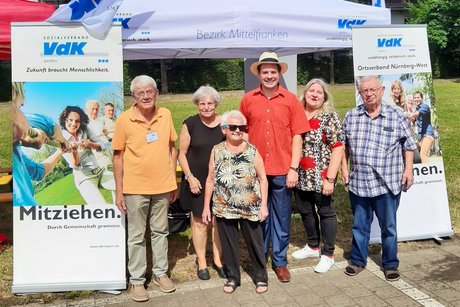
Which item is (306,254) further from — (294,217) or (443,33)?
(443,33)

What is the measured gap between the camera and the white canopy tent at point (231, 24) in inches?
172

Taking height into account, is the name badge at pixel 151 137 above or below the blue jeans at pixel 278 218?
above

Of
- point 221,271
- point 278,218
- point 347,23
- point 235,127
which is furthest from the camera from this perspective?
point 347,23

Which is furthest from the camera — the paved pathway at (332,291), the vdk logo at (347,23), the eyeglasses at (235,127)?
the vdk logo at (347,23)

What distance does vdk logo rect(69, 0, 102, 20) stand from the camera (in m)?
3.83

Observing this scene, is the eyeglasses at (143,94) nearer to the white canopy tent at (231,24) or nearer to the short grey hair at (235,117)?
the short grey hair at (235,117)

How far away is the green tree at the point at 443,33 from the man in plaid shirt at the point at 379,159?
92.8ft

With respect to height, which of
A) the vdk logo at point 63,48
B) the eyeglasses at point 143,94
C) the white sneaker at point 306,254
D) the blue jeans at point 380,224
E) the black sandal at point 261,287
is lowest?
the black sandal at point 261,287

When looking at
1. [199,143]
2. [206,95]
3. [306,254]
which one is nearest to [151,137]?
[199,143]

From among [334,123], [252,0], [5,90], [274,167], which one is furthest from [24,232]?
[5,90]

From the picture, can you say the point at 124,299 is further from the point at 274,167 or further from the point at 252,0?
the point at 252,0

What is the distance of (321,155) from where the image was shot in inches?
160

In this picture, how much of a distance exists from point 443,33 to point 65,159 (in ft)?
99.1

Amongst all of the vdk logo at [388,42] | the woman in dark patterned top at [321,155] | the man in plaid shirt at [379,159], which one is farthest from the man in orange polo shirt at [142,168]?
the vdk logo at [388,42]
